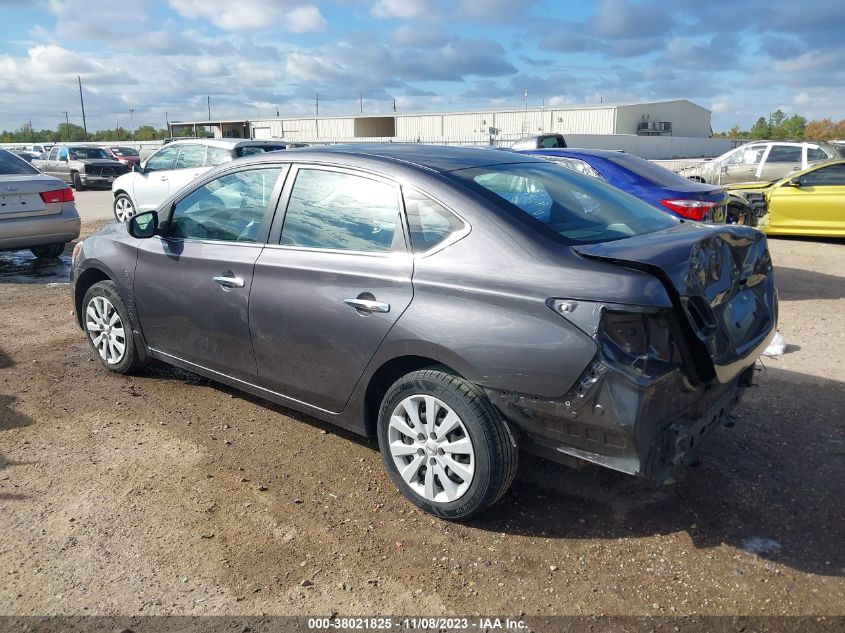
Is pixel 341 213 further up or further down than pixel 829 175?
further up

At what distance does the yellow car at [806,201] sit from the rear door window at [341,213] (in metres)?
9.40

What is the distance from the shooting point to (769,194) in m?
12.2

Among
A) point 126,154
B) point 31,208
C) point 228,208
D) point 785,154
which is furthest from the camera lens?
point 126,154

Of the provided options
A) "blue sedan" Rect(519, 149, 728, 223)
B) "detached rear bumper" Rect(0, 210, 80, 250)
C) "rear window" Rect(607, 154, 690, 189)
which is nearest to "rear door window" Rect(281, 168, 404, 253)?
"blue sedan" Rect(519, 149, 728, 223)

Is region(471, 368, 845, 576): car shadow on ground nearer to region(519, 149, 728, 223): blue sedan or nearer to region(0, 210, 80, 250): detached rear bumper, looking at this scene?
region(519, 149, 728, 223): blue sedan

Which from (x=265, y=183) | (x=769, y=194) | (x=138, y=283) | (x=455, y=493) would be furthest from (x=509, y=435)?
(x=769, y=194)

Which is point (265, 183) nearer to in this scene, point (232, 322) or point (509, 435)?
point (232, 322)

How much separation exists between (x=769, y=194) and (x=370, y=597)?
11.6 meters

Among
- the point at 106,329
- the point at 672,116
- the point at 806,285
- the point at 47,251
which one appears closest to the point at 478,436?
the point at 106,329

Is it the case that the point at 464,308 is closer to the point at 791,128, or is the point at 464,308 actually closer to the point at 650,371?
the point at 650,371

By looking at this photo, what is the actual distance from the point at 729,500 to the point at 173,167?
38.5ft

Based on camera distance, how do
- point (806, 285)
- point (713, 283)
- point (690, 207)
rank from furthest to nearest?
point (806, 285), point (690, 207), point (713, 283)

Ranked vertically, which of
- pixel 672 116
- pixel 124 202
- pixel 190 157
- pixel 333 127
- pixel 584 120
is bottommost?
pixel 124 202

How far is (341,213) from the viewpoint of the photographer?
3789 mm
